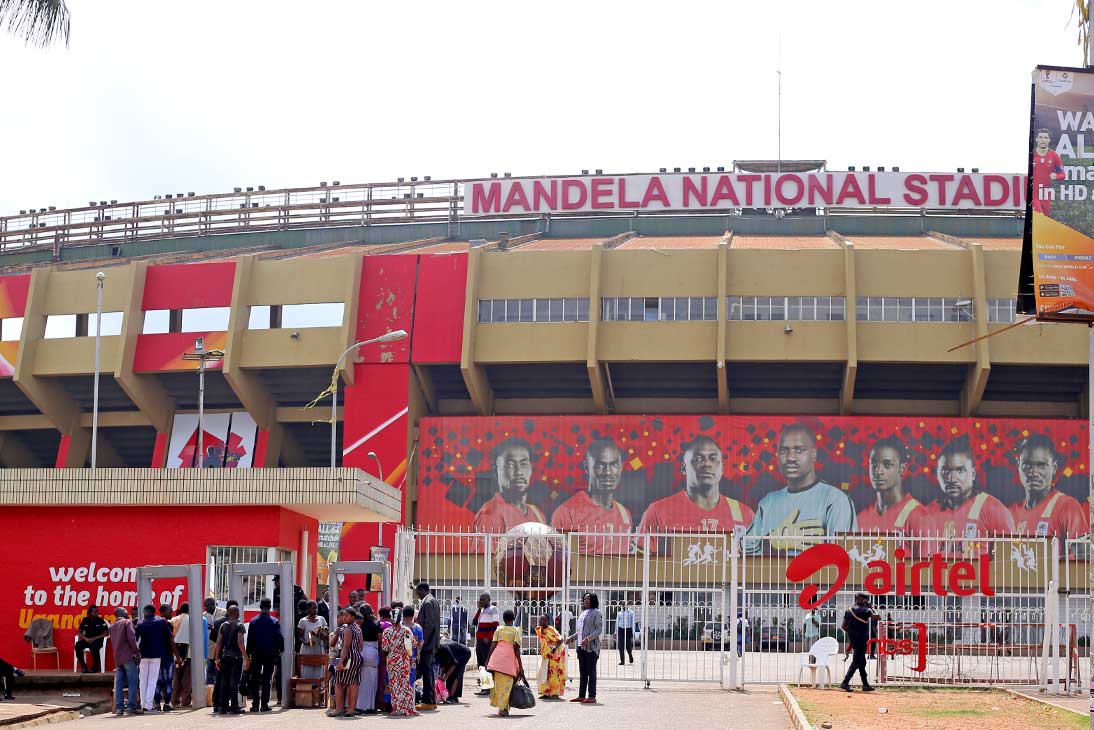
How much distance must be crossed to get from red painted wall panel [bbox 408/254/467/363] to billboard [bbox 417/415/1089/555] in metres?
3.76

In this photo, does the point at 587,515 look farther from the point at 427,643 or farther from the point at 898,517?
the point at 427,643

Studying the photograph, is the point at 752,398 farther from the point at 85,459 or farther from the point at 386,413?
the point at 85,459

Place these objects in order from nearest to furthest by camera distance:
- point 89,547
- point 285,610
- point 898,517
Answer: point 285,610
point 89,547
point 898,517

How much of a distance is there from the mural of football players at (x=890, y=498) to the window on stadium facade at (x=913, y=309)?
414cm

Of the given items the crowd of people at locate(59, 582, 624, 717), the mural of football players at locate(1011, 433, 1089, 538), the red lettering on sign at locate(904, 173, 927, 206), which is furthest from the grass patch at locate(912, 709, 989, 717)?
the red lettering on sign at locate(904, 173, 927, 206)

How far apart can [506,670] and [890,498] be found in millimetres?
33536

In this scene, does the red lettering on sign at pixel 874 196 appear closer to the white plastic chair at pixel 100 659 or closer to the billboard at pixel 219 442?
the billboard at pixel 219 442

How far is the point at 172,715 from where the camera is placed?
767 inches

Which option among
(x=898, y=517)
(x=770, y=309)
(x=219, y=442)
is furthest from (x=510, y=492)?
(x=898, y=517)

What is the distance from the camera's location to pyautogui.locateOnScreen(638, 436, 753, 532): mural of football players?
51781 mm

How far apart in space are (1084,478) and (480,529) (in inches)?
809

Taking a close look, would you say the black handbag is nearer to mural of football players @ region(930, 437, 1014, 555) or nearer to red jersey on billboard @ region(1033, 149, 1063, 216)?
red jersey on billboard @ region(1033, 149, 1063, 216)

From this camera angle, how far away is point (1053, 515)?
5138 cm

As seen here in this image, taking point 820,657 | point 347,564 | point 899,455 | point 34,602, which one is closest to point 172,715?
point 347,564
